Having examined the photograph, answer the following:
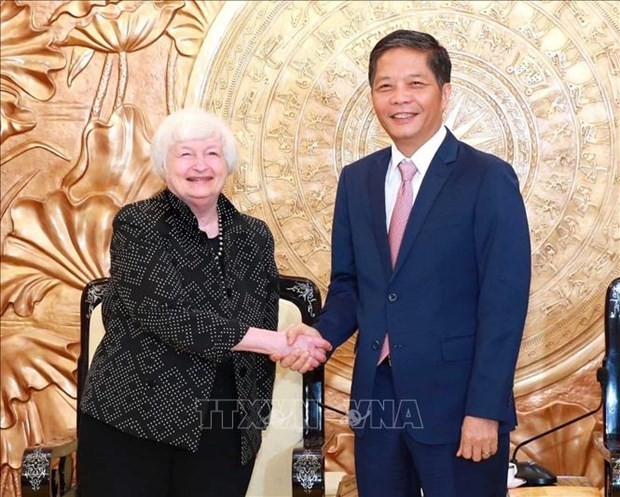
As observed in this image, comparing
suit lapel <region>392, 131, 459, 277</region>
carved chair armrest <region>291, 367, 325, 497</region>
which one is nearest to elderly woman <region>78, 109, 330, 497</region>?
carved chair armrest <region>291, 367, 325, 497</region>

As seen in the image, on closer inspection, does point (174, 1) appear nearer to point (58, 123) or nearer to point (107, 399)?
point (58, 123)

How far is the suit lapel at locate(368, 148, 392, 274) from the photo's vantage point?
2.19 m

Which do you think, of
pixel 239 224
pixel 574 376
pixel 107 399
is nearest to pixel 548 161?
pixel 574 376

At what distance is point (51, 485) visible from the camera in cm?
246

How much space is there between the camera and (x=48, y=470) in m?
2.45

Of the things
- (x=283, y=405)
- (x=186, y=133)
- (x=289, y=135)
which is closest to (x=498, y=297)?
(x=186, y=133)

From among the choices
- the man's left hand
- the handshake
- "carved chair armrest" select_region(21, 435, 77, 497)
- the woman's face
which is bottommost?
"carved chair armrest" select_region(21, 435, 77, 497)

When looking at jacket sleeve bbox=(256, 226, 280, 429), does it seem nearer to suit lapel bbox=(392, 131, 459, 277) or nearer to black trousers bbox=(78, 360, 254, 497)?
black trousers bbox=(78, 360, 254, 497)

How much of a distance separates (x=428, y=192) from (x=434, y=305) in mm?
261

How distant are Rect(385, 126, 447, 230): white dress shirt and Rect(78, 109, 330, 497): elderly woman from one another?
0.35 meters

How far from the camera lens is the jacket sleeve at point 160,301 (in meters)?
2.09

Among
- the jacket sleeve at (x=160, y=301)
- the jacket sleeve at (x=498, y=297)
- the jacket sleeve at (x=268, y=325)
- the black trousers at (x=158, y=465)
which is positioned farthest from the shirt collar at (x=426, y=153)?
the black trousers at (x=158, y=465)

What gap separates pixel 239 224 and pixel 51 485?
0.86 metres

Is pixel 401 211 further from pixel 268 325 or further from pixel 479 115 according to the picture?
pixel 479 115
